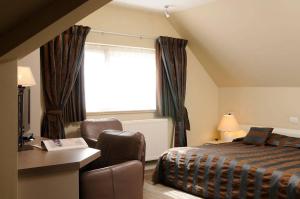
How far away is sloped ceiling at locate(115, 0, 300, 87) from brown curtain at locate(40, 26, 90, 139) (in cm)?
182

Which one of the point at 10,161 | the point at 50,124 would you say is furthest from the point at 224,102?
the point at 10,161

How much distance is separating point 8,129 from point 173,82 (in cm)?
418

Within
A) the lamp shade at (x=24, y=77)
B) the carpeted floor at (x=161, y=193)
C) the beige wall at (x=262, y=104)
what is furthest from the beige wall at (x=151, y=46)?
the carpeted floor at (x=161, y=193)

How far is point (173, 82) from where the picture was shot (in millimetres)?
5457

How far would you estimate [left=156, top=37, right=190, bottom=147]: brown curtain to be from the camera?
17.6 ft

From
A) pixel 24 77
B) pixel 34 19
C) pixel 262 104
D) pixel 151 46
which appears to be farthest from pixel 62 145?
pixel 262 104

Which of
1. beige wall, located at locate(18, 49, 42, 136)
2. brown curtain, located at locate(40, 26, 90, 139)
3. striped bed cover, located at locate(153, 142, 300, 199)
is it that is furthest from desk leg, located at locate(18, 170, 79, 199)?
brown curtain, located at locate(40, 26, 90, 139)

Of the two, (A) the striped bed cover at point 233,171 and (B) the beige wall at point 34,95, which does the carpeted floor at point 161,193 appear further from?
(B) the beige wall at point 34,95

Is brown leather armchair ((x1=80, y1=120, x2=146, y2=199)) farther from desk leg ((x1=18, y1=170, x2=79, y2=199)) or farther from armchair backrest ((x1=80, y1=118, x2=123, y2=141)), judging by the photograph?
armchair backrest ((x1=80, y1=118, x2=123, y2=141))

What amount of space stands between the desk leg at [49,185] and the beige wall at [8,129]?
234mm

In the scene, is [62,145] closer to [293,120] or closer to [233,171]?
[233,171]

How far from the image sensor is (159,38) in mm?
5332

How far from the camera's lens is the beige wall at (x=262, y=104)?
5074 mm

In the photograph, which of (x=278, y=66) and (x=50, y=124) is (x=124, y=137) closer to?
(x=50, y=124)
